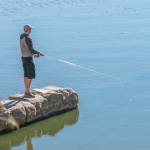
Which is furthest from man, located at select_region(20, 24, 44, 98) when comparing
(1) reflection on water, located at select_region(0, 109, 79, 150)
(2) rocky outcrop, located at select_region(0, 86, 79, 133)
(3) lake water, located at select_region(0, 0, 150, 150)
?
(3) lake water, located at select_region(0, 0, 150, 150)

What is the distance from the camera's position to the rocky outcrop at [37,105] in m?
8.57

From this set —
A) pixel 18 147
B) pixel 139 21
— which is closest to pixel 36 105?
pixel 18 147

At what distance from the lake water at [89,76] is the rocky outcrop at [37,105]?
7.8 inches

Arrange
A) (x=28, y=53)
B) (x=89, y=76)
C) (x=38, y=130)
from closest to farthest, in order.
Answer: (x=38, y=130), (x=28, y=53), (x=89, y=76)

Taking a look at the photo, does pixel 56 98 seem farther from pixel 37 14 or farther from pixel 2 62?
pixel 37 14

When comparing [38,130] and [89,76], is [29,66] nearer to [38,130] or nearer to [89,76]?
[38,130]

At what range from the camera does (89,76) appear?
42.7ft

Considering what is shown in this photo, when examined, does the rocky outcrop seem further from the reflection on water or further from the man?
the man

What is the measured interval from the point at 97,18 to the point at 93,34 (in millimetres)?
6166

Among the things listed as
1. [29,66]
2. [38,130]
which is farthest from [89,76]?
[38,130]

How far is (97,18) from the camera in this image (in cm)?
2672

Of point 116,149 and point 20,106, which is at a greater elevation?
point 20,106

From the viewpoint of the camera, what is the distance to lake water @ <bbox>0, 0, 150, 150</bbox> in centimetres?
834

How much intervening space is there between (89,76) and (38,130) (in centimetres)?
461
